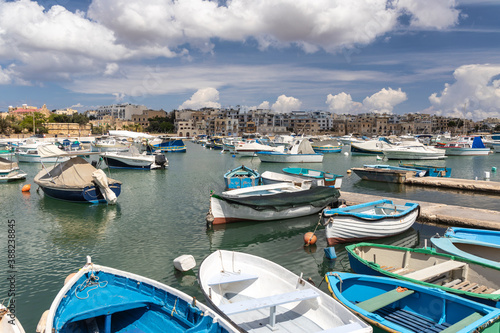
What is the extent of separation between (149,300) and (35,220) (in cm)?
1655

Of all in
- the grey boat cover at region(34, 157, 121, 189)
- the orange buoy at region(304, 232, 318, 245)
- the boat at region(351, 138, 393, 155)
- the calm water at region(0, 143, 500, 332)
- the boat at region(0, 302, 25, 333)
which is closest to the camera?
the boat at region(0, 302, 25, 333)

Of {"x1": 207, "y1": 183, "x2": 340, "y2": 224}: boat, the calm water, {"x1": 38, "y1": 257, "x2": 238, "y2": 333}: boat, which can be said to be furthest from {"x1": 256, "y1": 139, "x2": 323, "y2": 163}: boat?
{"x1": 38, "y1": 257, "x2": 238, "y2": 333}: boat

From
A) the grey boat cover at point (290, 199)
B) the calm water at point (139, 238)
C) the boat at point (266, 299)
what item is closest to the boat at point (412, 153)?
the calm water at point (139, 238)

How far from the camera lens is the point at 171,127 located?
19025cm

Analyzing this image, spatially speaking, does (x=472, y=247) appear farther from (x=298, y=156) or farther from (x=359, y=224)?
(x=298, y=156)

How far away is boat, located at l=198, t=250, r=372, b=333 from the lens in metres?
7.73

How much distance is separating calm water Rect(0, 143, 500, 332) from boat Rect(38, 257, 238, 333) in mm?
2798

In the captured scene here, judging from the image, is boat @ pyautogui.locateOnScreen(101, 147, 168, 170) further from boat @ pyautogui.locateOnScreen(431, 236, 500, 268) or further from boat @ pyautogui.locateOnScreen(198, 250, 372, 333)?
boat @ pyautogui.locateOnScreen(431, 236, 500, 268)

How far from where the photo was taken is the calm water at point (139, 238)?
513 inches

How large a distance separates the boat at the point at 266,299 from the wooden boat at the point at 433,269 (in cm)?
285

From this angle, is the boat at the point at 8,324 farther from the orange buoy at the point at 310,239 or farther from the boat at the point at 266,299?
the orange buoy at the point at 310,239

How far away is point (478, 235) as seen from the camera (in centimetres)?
1395

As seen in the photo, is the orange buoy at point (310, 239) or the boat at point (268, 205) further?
the boat at point (268, 205)

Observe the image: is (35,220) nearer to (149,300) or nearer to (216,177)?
(149,300)
